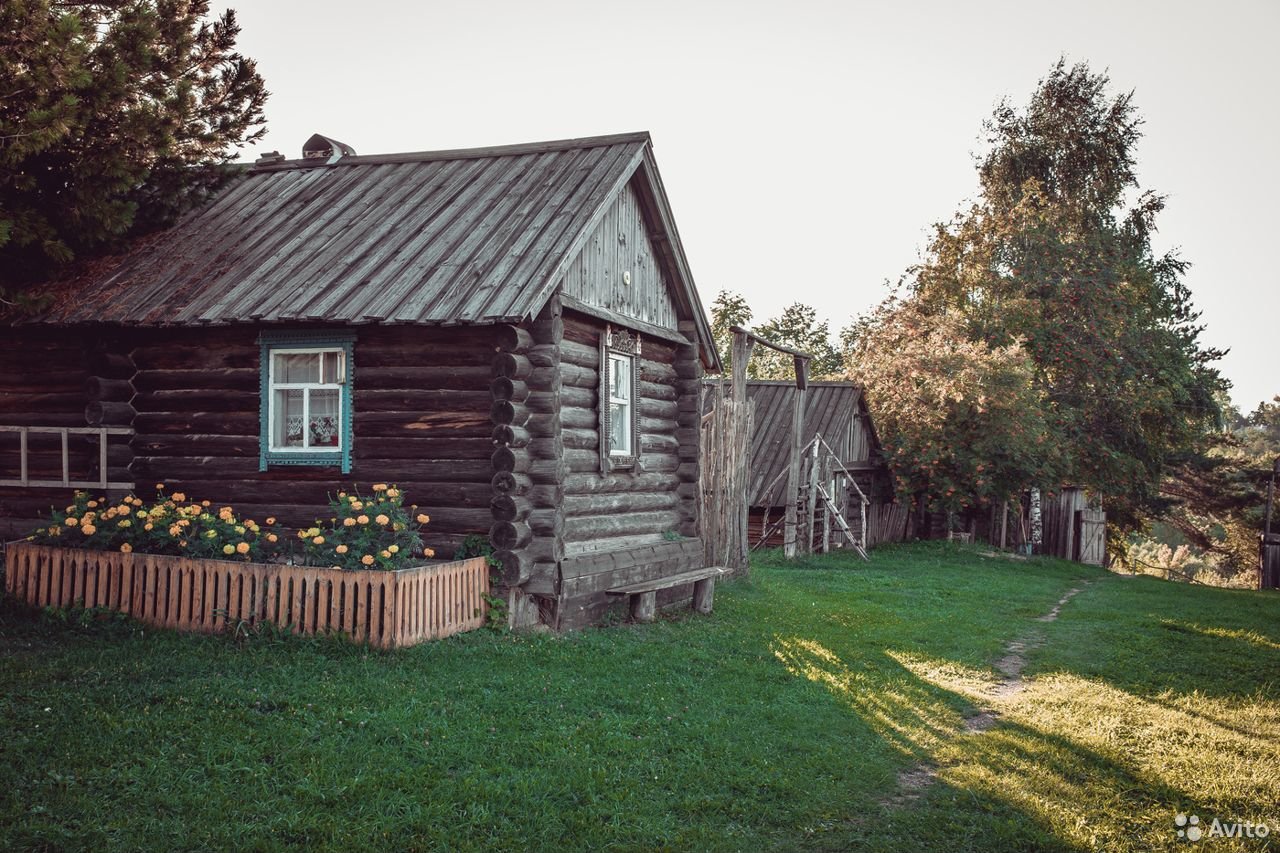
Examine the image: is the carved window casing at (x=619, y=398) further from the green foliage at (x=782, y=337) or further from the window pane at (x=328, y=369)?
the green foliage at (x=782, y=337)

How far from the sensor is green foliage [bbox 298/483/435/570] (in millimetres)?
10836

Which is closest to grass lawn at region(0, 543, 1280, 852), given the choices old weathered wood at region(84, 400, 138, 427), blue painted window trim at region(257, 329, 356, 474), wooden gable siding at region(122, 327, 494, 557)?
wooden gable siding at region(122, 327, 494, 557)

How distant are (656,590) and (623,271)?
15.7ft

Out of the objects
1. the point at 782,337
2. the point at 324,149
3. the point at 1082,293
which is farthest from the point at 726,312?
the point at 324,149

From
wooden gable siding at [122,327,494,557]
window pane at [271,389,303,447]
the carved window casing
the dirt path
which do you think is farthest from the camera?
the carved window casing

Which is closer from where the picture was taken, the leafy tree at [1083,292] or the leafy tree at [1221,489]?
the leafy tree at [1083,292]

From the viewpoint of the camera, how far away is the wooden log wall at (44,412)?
13.8m

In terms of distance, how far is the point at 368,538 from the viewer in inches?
435

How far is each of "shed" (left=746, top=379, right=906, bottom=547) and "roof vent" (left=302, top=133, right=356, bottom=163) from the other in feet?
45.7

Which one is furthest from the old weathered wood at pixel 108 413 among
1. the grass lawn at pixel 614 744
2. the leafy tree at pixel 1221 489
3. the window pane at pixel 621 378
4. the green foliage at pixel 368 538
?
the leafy tree at pixel 1221 489

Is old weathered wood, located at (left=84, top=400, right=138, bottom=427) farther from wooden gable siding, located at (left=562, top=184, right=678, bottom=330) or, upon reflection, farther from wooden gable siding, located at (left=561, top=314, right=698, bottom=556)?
wooden gable siding, located at (left=562, top=184, right=678, bottom=330)

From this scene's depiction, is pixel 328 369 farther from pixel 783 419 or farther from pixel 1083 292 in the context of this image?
pixel 1083 292

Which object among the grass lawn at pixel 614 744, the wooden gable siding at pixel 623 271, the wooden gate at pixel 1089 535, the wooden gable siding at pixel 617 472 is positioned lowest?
the wooden gate at pixel 1089 535

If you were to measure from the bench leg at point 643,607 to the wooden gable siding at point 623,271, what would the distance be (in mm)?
4134
